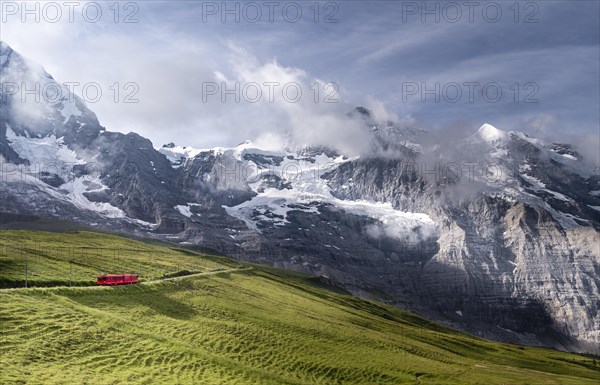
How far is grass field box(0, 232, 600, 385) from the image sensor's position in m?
56.8

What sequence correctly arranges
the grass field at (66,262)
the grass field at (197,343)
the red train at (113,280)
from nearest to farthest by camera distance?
the grass field at (197,343)
the grass field at (66,262)
the red train at (113,280)

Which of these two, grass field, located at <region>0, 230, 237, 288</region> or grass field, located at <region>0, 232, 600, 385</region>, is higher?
grass field, located at <region>0, 230, 237, 288</region>

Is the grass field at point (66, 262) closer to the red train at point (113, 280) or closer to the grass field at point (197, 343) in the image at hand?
the red train at point (113, 280)

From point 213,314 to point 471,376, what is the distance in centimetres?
5407

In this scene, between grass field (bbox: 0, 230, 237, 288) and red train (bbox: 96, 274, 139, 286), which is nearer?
grass field (bbox: 0, 230, 237, 288)

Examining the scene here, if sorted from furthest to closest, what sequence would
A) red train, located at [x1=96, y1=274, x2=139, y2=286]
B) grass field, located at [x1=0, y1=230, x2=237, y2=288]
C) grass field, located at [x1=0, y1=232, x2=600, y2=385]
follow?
red train, located at [x1=96, y1=274, x2=139, y2=286]
grass field, located at [x1=0, y1=230, x2=237, y2=288]
grass field, located at [x1=0, y1=232, x2=600, y2=385]

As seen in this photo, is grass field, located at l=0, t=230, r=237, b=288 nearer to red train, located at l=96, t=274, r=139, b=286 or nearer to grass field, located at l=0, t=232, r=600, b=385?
red train, located at l=96, t=274, r=139, b=286

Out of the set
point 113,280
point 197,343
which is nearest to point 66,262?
point 113,280

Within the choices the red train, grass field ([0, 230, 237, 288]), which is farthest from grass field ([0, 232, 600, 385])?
grass field ([0, 230, 237, 288])

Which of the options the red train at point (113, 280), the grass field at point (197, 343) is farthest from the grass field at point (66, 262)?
the grass field at point (197, 343)

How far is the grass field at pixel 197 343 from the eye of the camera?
2234 inches

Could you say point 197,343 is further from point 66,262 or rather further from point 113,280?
point 66,262

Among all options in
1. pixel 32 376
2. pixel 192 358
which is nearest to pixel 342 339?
pixel 192 358

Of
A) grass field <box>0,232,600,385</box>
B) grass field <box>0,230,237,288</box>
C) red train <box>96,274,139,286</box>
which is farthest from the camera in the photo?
red train <box>96,274,139,286</box>
